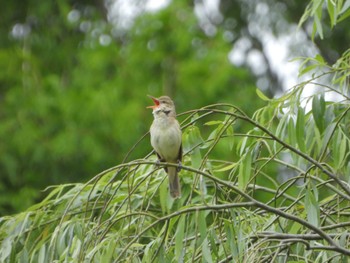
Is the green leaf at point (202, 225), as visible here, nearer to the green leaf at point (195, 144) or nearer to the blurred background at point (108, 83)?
the green leaf at point (195, 144)

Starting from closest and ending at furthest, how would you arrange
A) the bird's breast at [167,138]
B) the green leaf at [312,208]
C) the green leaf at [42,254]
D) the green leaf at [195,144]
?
1. the green leaf at [312,208]
2. the green leaf at [195,144]
3. the green leaf at [42,254]
4. the bird's breast at [167,138]

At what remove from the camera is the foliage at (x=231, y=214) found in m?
4.31

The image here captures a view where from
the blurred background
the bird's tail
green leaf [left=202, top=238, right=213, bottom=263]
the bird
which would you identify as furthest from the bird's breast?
the blurred background

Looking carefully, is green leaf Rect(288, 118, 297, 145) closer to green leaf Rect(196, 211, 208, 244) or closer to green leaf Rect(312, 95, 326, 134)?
green leaf Rect(312, 95, 326, 134)

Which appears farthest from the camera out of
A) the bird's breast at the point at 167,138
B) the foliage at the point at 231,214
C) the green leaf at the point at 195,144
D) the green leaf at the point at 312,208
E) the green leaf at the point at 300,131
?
the bird's breast at the point at 167,138

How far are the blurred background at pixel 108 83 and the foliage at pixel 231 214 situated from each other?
20.6 feet

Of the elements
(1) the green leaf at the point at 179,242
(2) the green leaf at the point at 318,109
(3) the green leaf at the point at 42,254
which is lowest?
(3) the green leaf at the point at 42,254

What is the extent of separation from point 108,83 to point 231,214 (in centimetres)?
879

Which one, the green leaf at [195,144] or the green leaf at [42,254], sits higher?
the green leaf at [195,144]

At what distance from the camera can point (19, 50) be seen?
47.9 ft

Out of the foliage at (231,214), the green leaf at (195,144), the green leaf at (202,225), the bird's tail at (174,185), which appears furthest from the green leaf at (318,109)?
the bird's tail at (174,185)

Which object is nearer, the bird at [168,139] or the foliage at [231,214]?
the foliage at [231,214]

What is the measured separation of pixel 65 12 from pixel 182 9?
103 inches

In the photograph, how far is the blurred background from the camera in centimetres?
1248
